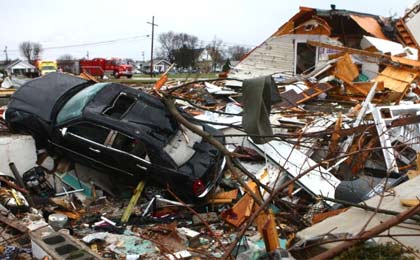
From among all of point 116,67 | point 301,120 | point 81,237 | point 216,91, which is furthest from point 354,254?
point 116,67

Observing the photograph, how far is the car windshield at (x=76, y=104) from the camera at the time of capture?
22.2 feet

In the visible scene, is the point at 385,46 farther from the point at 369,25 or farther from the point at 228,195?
the point at 228,195

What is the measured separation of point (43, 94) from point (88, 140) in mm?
1585

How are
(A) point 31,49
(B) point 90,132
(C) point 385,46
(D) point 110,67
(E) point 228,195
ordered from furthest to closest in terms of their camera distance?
(A) point 31,49 → (D) point 110,67 → (C) point 385,46 → (E) point 228,195 → (B) point 90,132

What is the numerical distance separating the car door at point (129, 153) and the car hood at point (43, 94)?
1.30 m

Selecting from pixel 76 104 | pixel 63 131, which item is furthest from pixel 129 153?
pixel 76 104

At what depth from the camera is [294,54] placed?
1755cm

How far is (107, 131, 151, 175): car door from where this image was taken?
638cm

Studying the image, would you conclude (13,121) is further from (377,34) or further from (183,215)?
(377,34)

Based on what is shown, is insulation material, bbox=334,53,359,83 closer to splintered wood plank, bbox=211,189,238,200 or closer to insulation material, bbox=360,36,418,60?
insulation material, bbox=360,36,418,60

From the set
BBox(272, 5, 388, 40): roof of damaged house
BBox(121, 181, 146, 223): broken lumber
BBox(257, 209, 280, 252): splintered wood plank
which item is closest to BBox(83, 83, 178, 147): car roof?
BBox(121, 181, 146, 223): broken lumber

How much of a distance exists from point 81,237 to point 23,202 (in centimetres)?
106

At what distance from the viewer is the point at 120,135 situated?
646 centimetres

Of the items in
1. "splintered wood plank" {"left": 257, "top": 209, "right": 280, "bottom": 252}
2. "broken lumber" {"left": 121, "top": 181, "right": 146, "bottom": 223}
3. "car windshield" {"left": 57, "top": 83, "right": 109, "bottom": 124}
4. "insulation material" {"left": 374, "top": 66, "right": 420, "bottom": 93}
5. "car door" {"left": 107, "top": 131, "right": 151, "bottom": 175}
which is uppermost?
"insulation material" {"left": 374, "top": 66, "right": 420, "bottom": 93}
